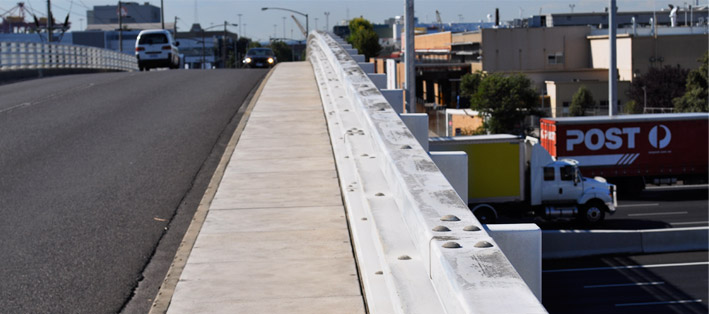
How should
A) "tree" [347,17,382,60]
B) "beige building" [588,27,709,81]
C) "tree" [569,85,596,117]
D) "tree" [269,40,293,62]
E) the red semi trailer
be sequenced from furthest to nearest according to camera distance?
"tree" [269,40,293,62], "tree" [347,17,382,60], "beige building" [588,27,709,81], "tree" [569,85,596,117], the red semi trailer

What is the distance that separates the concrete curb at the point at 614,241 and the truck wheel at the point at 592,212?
5.63ft

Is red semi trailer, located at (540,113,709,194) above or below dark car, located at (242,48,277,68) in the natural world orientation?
below

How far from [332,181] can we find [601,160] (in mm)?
30537

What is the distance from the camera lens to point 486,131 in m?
70.7

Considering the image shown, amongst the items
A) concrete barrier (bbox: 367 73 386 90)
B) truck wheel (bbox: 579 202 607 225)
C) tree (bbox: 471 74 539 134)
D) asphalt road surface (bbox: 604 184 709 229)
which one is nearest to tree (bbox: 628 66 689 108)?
tree (bbox: 471 74 539 134)

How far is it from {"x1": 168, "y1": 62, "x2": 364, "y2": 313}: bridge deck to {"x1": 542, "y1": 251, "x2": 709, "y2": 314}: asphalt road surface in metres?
13.0

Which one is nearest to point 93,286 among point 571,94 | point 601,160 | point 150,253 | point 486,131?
point 150,253

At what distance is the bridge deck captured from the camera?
5.77 m

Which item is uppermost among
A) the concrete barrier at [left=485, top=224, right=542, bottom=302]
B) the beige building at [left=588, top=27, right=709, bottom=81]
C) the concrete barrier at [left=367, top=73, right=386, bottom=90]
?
the beige building at [left=588, top=27, right=709, bottom=81]

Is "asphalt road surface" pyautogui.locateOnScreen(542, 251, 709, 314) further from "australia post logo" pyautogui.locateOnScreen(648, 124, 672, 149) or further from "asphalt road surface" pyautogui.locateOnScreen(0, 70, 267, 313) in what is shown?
"asphalt road surface" pyautogui.locateOnScreen(0, 70, 267, 313)

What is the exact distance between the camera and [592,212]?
31125 mm

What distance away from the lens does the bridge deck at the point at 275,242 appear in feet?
18.9

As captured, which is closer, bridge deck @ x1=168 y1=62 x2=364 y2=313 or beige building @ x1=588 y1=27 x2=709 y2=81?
bridge deck @ x1=168 y1=62 x2=364 y2=313

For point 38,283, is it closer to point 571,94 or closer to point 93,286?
point 93,286
